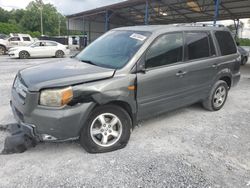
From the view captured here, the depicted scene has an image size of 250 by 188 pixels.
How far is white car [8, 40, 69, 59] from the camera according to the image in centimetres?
1586

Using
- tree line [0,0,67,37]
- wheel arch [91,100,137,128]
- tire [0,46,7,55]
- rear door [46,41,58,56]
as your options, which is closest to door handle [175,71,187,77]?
wheel arch [91,100,137,128]

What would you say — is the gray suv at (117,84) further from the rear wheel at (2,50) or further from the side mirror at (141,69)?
the rear wheel at (2,50)

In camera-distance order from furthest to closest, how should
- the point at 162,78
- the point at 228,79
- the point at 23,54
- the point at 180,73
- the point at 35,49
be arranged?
1. the point at 35,49
2. the point at 23,54
3. the point at 228,79
4. the point at 180,73
5. the point at 162,78

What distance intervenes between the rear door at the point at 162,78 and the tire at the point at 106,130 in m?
0.34

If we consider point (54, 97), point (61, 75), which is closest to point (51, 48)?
point (61, 75)

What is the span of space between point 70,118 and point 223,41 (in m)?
3.70

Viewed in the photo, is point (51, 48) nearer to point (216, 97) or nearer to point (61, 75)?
point (216, 97)

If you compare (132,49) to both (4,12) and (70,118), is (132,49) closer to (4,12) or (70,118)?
(70,118)

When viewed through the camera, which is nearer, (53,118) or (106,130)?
(53,118)

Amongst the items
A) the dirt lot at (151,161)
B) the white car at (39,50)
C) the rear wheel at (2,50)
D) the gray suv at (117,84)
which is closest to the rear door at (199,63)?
the gray suv at (117,84)

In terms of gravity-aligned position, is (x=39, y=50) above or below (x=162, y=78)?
above

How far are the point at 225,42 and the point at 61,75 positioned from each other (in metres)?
3.64

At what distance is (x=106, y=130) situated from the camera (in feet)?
10.4

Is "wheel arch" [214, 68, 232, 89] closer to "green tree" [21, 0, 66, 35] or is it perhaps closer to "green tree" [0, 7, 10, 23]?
"green tree" [21, 0, 66, 35]
